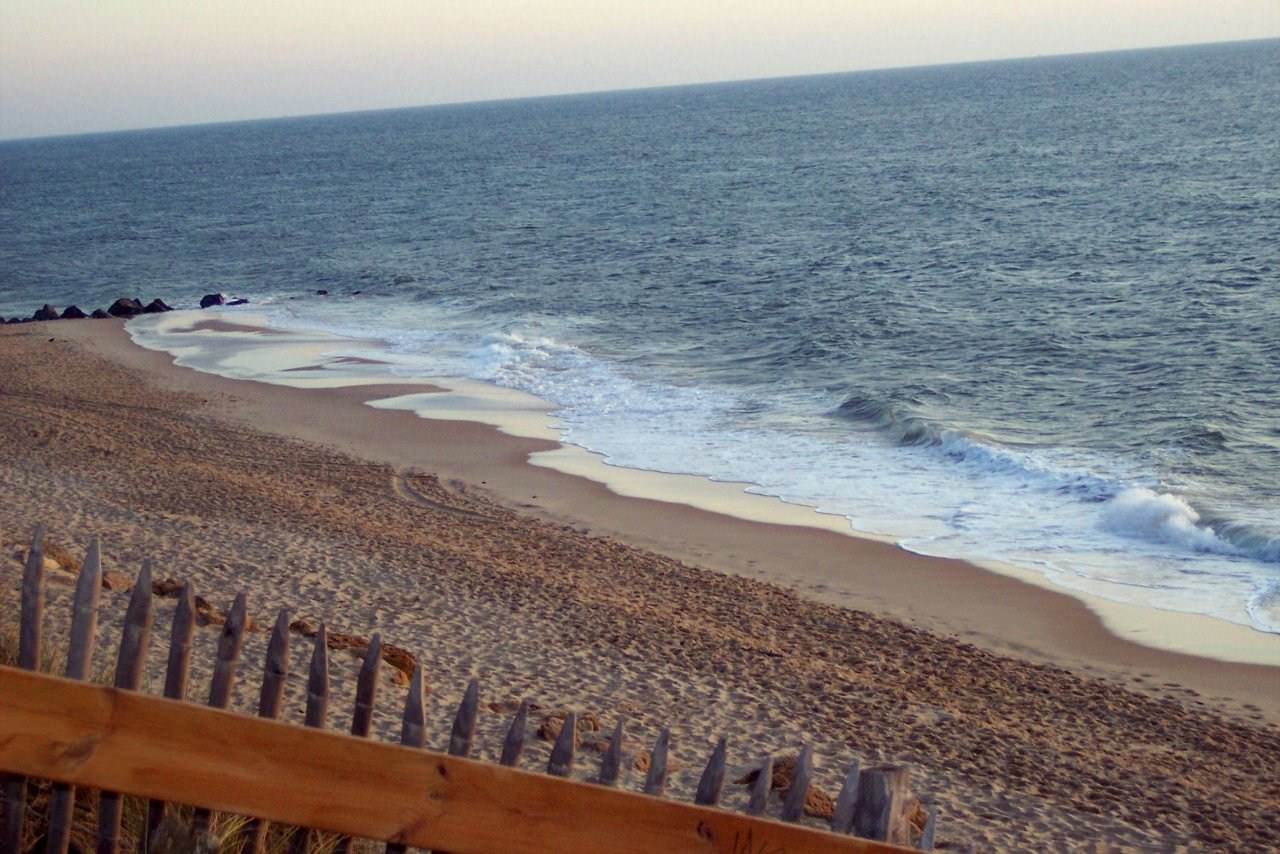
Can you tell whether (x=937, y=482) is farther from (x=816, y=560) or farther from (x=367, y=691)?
(x=367, y=691)

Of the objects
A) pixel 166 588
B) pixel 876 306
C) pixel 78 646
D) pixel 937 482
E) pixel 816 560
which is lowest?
pixel 816 560

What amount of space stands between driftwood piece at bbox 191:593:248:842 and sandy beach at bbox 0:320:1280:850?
3478 millimetres

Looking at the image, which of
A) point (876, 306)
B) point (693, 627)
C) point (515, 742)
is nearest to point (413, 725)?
point (515, 742)

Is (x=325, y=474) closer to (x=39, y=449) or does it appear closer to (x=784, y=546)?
(x=39, y=449)

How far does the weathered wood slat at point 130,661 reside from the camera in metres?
3.73

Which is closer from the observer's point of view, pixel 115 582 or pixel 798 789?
pixel 798 789

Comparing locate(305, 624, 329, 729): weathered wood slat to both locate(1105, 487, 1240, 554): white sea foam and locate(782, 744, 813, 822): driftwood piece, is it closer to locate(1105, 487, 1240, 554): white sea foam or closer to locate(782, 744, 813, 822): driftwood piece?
locate(782, 744, 813, 822): driftwood piece

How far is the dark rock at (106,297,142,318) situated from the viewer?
37906 millimetres

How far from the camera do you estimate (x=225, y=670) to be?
3773 millimetres

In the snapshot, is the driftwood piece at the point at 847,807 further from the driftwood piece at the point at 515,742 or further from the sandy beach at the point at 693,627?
the sandy beach at the point at 693,627

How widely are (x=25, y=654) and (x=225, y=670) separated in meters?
0.64

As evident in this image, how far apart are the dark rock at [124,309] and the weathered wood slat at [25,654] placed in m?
36.5

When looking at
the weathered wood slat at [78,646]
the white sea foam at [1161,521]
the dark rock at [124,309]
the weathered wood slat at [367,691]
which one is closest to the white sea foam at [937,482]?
the white sea foam at [1161,521]

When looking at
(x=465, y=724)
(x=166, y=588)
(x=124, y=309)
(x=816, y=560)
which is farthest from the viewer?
(x=124, y=309)
